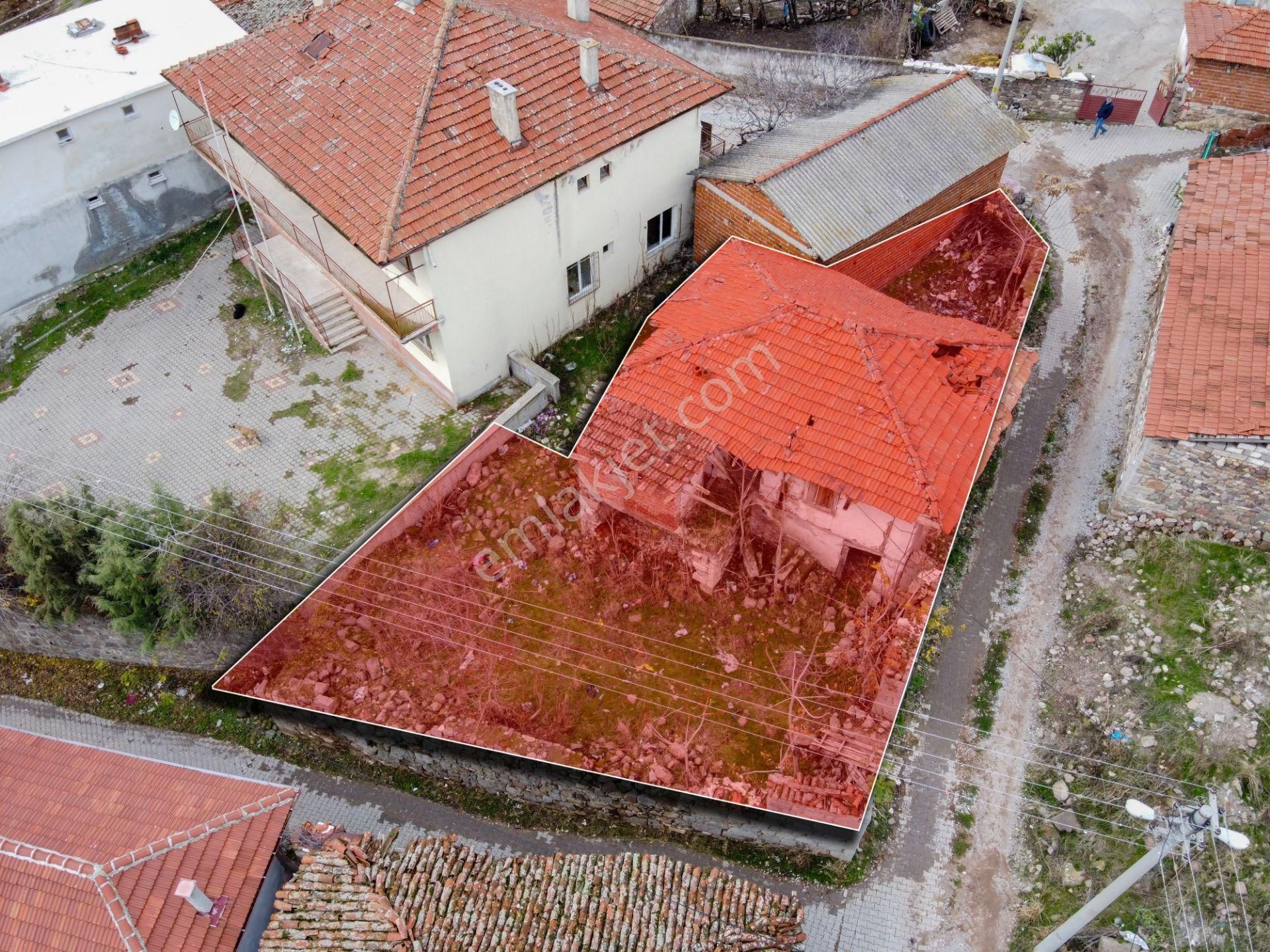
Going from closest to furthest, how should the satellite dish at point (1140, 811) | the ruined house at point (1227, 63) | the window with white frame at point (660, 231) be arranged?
the satellite dish at point (1140, 811) < the window with white frame at point (660, 231) < the ruined house at point (1227, 63)

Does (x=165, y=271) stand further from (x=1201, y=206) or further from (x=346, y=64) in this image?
(x=1201, y=206)

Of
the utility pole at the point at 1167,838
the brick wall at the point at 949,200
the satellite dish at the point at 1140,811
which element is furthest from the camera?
the brick wall at the point at 949,200

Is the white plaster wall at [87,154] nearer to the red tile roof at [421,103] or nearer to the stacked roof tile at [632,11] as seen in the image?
the red tile roof at [421,103]

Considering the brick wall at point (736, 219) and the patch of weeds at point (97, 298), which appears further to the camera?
the patch of weeds at point (97, 298)

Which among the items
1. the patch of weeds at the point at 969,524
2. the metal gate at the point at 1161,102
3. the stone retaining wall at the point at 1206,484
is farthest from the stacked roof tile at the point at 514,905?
the metal gate at the point at 1161,102

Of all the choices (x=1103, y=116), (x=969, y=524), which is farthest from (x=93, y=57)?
(x=1103, y=116)

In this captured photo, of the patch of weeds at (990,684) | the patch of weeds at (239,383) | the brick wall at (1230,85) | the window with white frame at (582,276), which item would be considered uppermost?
the brick wall at (1230,85)

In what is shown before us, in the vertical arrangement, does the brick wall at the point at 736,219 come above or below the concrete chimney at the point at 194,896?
above

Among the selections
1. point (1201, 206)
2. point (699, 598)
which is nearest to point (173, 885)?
point (699, 598)
